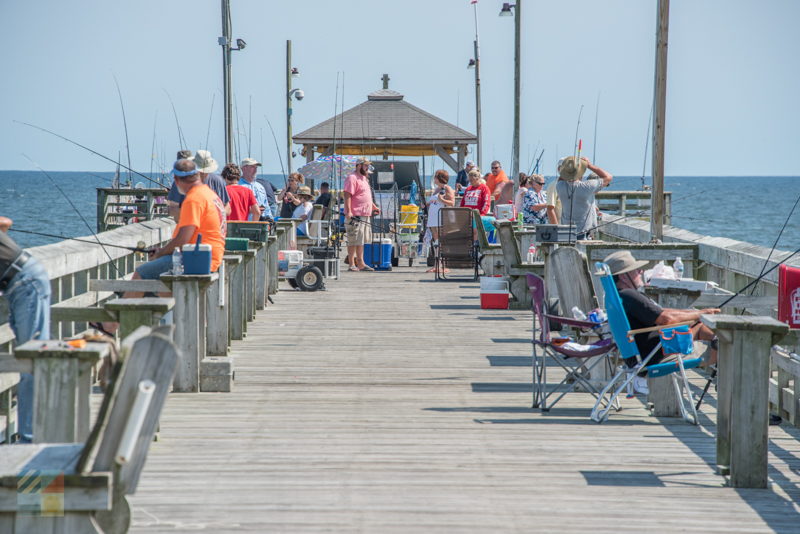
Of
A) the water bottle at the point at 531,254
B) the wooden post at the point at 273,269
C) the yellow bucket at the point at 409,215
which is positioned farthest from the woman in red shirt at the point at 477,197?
the wooden post at the point at 273,269

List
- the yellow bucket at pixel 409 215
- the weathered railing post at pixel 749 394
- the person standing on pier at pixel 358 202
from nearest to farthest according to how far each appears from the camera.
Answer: the weathered railing post at pixel 749 394 < the person standing on pier at pixel 358 202 < the yellow bucket at pixel 409 215

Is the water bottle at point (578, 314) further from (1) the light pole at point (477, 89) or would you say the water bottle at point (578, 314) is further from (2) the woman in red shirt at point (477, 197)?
(1) the light pole at point (477, 89)

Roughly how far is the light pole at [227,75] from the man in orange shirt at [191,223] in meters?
10.2

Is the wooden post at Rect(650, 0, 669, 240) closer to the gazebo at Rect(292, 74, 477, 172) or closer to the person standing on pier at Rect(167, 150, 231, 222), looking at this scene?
the person standing on pier at Rect(167, 150, 231, 222)

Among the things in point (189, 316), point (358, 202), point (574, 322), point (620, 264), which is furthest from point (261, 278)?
point (574, 322)

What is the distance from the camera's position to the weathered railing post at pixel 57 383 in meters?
4.07

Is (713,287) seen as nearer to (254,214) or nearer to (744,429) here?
(744,429)

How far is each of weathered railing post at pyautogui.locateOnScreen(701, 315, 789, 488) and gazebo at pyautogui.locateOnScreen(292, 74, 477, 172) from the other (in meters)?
22.8

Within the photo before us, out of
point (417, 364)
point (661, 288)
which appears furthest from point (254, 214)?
point (661, 288)

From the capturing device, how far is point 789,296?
6203mm

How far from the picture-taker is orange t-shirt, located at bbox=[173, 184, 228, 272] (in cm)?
758

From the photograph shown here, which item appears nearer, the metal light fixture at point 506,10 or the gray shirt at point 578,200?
the gray shirt at point 578,200

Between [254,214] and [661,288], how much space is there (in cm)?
631

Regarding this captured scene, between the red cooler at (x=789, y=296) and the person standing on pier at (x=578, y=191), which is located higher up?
the person standing on pier at (x=578, y=191)
